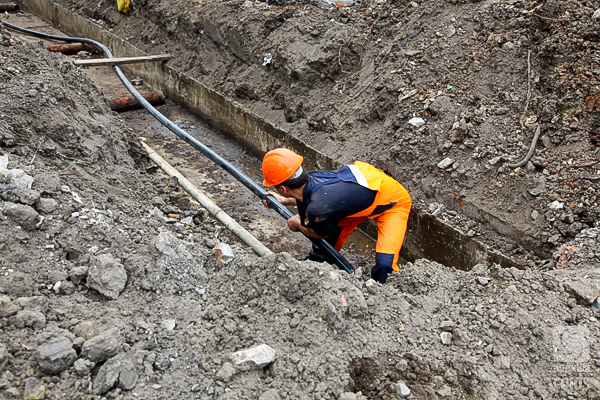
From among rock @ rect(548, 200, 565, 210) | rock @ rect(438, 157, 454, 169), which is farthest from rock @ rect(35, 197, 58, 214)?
rock @ rect(548, 200, 565, 210)

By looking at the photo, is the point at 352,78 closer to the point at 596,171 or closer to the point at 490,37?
the point at 490,37

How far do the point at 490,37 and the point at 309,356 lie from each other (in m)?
4.52

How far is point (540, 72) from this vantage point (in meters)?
4.80

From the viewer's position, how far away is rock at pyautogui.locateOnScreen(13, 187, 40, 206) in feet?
9.59

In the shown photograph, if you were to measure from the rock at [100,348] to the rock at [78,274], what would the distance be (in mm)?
545

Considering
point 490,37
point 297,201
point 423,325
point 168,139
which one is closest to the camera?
point 423,325

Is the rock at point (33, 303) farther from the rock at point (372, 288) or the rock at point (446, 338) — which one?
the rock at point (446, 338)

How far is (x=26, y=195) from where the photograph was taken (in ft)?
9.64

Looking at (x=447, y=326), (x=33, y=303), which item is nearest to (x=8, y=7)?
(x=33, y=303)

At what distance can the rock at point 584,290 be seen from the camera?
2.88 m

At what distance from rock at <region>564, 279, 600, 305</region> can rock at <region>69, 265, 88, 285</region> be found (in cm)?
303

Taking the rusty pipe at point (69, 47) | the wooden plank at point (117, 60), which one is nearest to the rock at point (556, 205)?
the wooden plank at point (117, 60)

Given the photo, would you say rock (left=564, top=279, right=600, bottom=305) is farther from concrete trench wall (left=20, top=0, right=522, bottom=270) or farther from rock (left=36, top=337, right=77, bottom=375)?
rock (left=36, top=337, right=77, bottom=375)

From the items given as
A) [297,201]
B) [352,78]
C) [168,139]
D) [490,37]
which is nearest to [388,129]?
[352,78]
